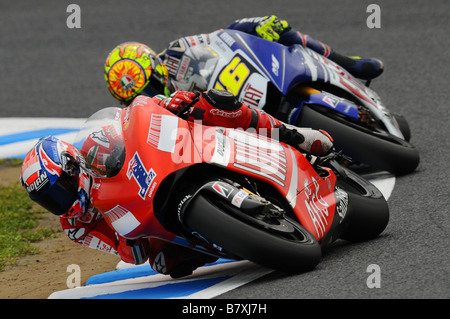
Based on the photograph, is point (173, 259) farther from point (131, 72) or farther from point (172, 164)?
point (131, 72)

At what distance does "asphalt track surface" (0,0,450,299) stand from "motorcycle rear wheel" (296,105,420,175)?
5.9 inches

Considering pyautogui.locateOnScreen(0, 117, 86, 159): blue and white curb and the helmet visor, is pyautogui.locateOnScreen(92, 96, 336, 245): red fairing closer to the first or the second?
the helmet visor

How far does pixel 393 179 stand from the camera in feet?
22.2

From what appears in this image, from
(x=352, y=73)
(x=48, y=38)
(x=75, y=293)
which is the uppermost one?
(x=352, y=73)

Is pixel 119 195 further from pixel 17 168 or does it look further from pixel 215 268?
pixel 17 168

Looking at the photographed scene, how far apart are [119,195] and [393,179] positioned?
2904mm

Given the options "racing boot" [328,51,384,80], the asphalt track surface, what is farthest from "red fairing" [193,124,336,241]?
"racing boot" [328,51,384,80]

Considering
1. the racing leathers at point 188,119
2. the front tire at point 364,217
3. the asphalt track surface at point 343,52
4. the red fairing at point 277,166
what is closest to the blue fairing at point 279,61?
the asphalt track surface at point 343,52

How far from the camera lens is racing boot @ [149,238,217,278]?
520 cm

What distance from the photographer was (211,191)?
4.45m

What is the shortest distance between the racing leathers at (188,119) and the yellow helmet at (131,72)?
1.55m

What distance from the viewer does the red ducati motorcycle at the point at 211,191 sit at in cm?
440
